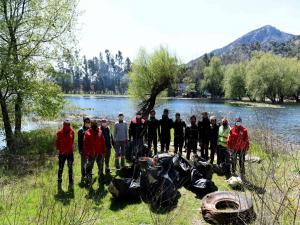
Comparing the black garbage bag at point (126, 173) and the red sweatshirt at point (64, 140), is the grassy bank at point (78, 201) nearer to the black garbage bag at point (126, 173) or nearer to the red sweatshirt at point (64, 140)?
the black garbage bag at point (126, 173)

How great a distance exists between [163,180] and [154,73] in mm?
24030

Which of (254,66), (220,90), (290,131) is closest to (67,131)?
(290,131)

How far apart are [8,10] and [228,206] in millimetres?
13823

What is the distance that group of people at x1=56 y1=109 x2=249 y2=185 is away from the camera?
31.8ft

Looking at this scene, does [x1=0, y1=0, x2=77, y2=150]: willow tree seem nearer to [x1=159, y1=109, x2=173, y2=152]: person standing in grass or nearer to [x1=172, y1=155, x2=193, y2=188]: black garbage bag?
[x1=159, y1=109, x2=173, y2=152]: person standing in grass

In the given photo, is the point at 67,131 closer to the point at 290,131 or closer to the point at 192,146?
the point at 192,146

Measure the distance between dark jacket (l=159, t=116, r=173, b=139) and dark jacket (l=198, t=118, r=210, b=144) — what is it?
3.85ft

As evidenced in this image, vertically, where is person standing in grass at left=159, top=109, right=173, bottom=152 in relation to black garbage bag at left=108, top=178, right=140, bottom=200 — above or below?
above

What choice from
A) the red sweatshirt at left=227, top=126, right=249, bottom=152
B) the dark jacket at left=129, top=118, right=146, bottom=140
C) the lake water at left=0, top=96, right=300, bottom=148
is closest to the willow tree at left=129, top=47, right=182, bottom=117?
the lake water at left=0, top=96, right=300, bottom=148

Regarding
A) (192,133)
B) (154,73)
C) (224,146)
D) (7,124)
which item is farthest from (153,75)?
(224,146)

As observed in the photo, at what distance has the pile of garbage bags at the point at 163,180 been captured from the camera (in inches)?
339

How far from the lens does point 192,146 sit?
1284 cm

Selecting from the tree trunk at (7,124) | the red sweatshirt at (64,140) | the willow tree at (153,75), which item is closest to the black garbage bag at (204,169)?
the red sweatshirt at (64,140)

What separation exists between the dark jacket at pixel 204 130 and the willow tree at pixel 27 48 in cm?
823
